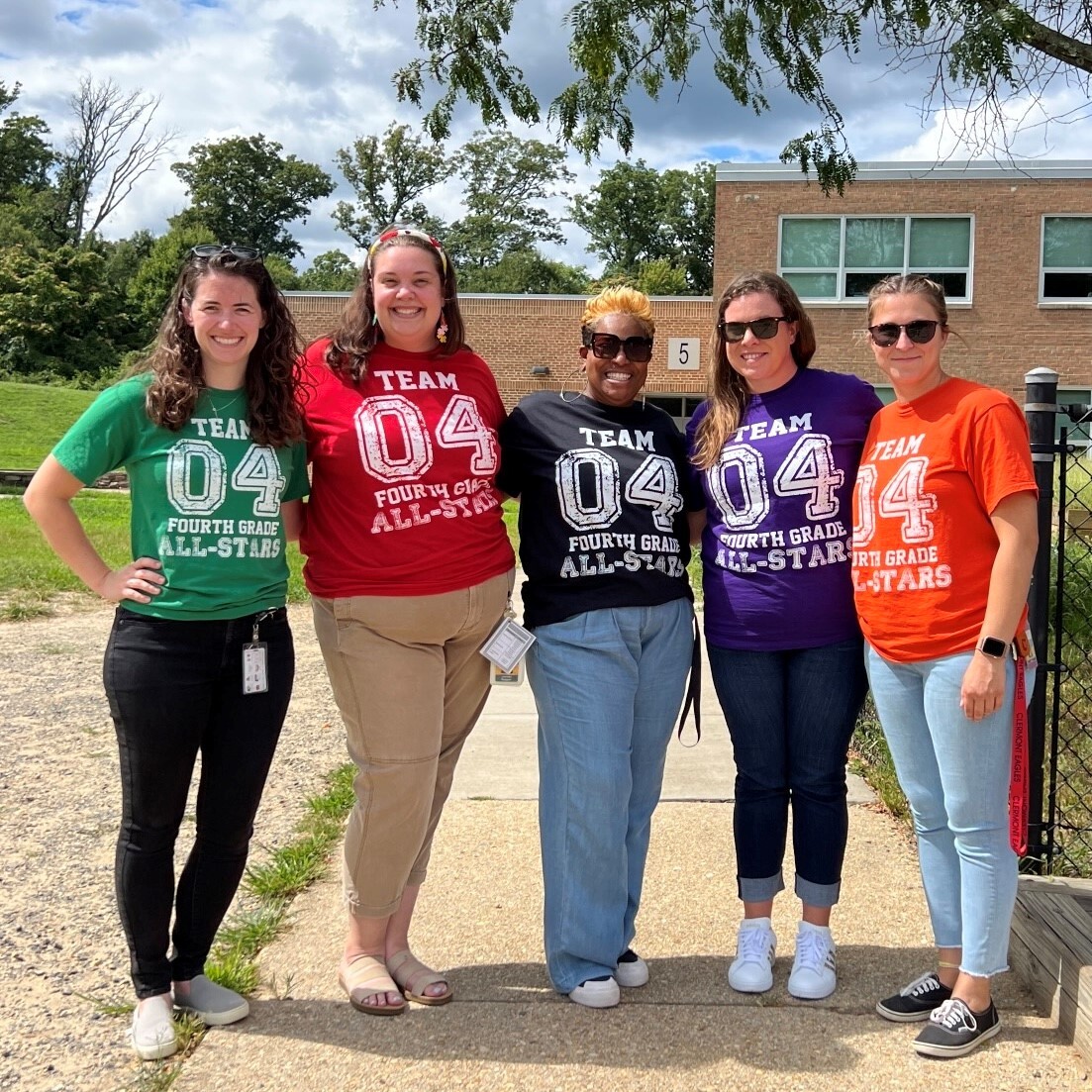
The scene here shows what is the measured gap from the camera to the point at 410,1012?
3029 millimetres

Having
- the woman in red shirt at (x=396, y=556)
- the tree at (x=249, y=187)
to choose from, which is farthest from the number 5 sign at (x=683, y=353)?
the tree at (x=249, y=187)

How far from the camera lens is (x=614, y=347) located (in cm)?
316

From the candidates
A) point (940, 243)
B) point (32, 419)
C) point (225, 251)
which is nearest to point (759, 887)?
point (225, 251)

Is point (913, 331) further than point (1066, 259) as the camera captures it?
No

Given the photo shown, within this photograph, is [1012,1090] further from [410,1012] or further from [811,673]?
[410,1012]

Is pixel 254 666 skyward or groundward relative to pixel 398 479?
groundward

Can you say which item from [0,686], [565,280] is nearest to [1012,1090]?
[0,686]

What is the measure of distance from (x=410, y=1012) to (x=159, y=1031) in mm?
653

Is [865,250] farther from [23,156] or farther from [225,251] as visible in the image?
[23,156]

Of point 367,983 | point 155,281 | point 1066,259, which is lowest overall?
point 367,983

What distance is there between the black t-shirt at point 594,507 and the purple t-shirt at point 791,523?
0.54ft

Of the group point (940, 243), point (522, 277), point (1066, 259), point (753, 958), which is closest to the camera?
point (753, 958)

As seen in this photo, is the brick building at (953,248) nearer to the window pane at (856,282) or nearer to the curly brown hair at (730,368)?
the window pane at (856,282)

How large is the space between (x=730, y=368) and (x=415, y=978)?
1.99 m
